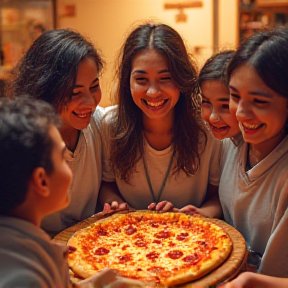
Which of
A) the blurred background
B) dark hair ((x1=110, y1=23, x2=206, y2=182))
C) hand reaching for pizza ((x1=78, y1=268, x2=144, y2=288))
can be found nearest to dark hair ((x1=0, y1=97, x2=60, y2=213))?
hand reaching for pizza ((x1=78, y1=268, x2=144, y2=288))

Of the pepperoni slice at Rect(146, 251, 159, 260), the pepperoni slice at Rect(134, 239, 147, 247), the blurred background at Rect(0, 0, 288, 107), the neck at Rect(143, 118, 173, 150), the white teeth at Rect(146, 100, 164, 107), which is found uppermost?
the blurred background at Rect(0, 0, 288, 107)

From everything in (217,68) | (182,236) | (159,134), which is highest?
(217,68)

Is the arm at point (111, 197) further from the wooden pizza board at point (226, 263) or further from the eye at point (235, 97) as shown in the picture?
the eye at point (235, 97)

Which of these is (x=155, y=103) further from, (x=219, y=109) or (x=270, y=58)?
(x=270, y=58)

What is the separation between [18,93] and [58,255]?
1.12 metres

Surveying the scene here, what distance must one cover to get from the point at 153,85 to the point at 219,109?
31 cm

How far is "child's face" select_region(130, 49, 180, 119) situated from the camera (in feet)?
6.53

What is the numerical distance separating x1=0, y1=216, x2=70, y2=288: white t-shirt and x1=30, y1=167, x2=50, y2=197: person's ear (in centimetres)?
8

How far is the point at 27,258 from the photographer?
99 cm

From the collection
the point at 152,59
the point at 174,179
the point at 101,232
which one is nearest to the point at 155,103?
the point at 152,59

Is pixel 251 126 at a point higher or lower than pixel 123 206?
higher

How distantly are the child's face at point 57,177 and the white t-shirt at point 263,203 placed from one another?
2.93ft

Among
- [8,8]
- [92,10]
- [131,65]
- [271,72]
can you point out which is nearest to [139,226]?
[131,65]

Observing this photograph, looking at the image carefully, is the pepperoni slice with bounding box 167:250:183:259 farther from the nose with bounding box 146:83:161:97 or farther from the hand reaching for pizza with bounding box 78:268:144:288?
the nose with bounding box 146:83:161:97
